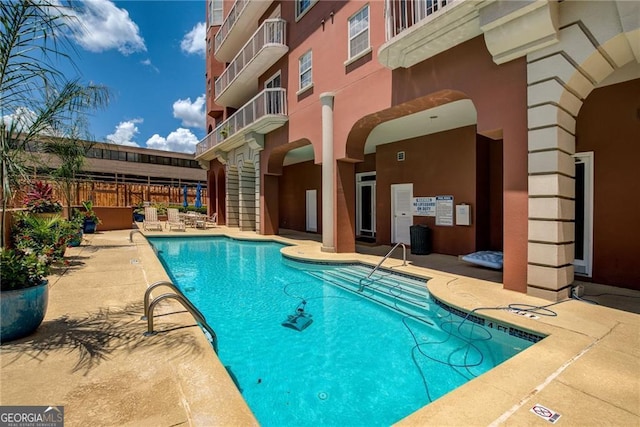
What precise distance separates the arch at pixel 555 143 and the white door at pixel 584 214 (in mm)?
1703

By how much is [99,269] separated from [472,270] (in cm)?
832

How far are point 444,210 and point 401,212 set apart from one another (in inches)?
69.6

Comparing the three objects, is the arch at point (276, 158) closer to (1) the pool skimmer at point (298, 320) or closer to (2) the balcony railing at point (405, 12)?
(2) the balcony railing at point (405, 12)

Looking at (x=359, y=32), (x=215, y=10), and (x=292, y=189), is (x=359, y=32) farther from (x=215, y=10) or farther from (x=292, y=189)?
(x=215, y=10)

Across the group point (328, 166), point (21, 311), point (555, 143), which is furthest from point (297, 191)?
point (21, 311)

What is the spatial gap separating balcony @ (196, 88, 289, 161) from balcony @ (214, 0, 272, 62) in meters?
4.24

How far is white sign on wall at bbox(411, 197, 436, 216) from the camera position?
9859 millimetres

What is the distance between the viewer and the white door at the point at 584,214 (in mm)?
5992

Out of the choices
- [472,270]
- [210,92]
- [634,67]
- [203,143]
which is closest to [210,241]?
[203,143]

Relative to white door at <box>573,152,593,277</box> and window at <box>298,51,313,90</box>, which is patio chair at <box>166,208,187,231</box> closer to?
window at <box>298,51,313,90</box>

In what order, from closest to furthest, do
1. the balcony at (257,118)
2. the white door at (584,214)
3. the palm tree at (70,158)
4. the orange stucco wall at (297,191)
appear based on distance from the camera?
the white door at (584,214), the palm tree at (70,158), the balcony at (257,118), the orange stucco wall at (297,191)

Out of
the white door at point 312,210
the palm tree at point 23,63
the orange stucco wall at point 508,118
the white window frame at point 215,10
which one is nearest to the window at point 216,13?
the white window frame at point 215,10

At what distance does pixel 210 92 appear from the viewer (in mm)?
21750

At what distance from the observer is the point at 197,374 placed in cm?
249
